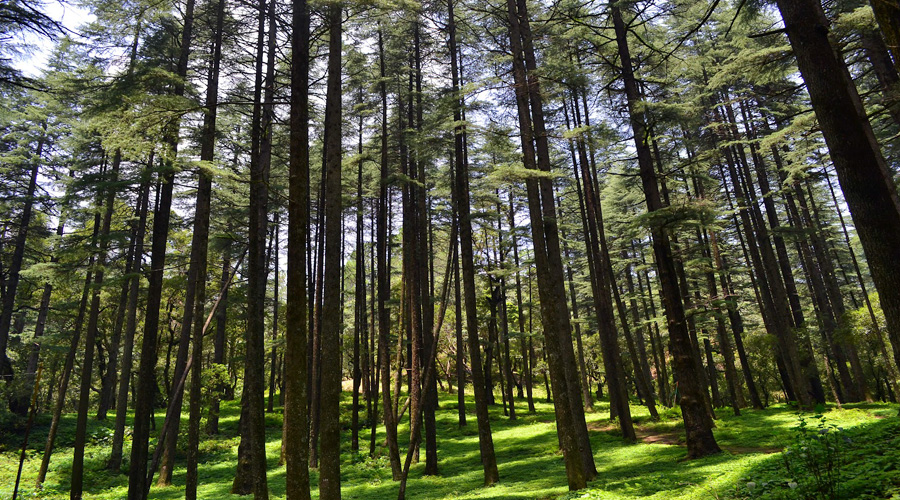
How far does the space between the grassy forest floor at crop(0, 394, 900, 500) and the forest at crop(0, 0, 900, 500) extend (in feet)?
0.37

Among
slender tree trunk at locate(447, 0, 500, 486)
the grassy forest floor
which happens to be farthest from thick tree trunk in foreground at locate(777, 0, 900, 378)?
slender tree trunk at locate(447, 0, 500, 486)

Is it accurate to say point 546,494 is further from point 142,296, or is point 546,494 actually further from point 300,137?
point 142,296

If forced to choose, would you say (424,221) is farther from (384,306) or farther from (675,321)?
(675,321)

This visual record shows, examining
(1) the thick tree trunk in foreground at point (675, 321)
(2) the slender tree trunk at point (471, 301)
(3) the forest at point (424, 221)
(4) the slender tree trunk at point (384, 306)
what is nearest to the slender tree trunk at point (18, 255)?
(3) the forest at point (424, 221)

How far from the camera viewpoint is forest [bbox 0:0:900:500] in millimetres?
7211

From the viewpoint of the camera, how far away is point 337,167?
8.31 meters

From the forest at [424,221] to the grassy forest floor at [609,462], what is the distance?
11 cm

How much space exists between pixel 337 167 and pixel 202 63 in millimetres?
9507

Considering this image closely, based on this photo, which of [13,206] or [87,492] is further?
[13,206]

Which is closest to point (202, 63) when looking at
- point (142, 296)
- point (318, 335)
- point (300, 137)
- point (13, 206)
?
point (300, 137)

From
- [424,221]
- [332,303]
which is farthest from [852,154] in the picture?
[424,221]

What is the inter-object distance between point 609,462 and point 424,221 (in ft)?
33.5

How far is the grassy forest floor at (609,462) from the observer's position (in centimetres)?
540

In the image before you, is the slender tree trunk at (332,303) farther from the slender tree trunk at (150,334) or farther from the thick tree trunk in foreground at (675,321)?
the thick tree trunk in foreground at (675,321)
